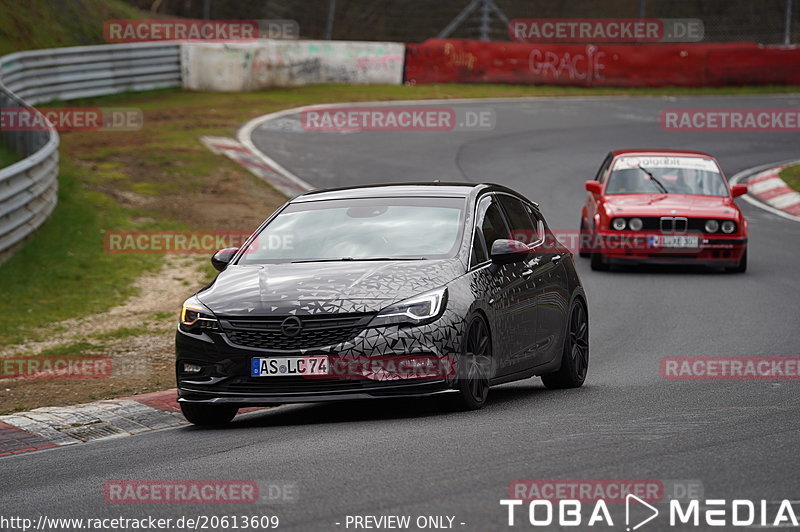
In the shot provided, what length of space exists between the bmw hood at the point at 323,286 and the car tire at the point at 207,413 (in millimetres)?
726

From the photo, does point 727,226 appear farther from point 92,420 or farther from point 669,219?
point 92,420

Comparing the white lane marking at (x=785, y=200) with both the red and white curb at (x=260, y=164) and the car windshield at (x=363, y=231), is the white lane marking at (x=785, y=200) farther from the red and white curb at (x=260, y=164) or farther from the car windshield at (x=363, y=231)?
the car windshield at (x=363, y=231)

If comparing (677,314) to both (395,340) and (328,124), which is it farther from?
(328,124)

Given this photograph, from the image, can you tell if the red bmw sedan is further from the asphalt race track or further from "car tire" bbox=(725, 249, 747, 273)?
the asphalt race track

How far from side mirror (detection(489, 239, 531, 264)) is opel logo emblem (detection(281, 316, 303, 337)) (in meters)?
1.65

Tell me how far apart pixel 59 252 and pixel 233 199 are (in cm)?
429

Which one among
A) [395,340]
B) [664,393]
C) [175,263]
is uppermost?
[395,340]

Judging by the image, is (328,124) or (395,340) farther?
(328,124)

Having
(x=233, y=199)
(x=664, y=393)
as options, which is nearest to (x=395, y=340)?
(x=664, y=393)

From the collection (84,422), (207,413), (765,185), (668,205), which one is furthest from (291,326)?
(765,185)

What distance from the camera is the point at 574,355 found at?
34.7 ft

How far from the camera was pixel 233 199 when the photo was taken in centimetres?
2094

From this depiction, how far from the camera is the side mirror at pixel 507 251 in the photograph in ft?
30.5

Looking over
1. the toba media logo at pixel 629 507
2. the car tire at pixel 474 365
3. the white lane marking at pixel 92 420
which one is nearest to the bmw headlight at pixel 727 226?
the car tire at pixel 474 365
